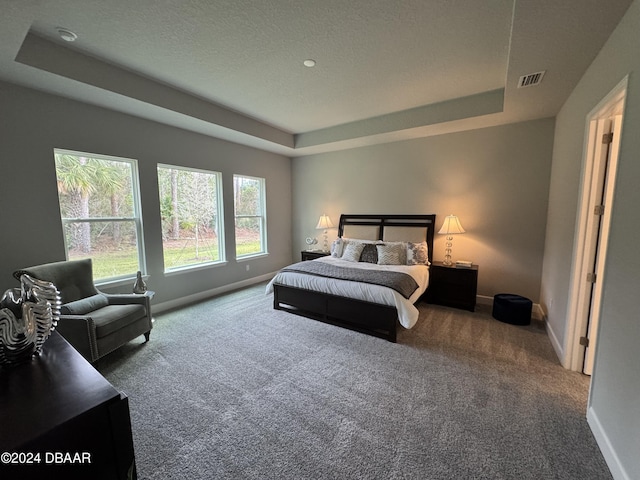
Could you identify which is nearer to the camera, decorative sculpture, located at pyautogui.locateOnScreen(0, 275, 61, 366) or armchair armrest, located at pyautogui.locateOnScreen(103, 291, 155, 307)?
decorative sculpture, located at pyautogui.locateOnScreen(0, 275, 61, 366)

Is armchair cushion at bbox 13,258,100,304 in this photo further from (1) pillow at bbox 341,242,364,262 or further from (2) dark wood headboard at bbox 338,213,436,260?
(2) dark wood headboard at bbox 338,213,436,260

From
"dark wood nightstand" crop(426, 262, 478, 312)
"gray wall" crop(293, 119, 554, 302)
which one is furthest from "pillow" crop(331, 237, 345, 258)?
"dark wood nightstand" crop(426, 262, 478, 312)

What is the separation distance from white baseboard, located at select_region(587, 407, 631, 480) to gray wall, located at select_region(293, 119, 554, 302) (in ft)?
8.01

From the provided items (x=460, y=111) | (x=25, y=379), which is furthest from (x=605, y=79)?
(x=25, y=379)

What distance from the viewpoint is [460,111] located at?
3631 millimetres

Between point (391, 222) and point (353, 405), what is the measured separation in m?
3.41

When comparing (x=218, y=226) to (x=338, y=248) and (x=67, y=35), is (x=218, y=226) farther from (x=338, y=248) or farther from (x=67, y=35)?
(x=67, y=35)

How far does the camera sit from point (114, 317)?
8.55ft

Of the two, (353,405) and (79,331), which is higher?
(79,331)

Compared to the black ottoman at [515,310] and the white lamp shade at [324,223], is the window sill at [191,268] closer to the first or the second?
the white lamp shade at [324,223]

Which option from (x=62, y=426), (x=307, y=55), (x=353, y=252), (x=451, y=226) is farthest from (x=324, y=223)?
(x=62, y=426)

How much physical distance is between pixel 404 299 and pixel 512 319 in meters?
1.61

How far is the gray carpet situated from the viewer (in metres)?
1.58

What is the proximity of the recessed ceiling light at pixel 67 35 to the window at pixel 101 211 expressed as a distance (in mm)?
1237
